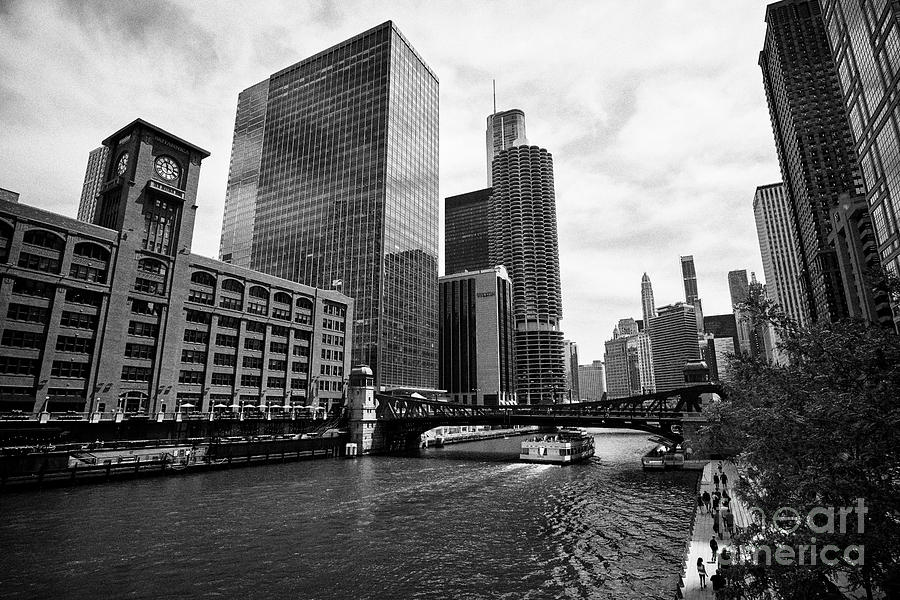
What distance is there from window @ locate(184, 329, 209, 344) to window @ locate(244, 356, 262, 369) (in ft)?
32.5

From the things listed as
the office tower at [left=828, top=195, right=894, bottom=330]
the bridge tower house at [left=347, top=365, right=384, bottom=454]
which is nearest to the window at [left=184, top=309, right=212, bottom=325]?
the bridge tower house at [left=347, top=365, right=384, bottom=454]

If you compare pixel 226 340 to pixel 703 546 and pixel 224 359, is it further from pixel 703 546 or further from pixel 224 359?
pixel 703 546

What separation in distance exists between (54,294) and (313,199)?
114698 millimetres

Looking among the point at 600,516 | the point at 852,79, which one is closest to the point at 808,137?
the point at 852,79

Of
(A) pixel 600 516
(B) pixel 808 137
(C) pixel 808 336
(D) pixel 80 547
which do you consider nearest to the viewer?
(C) pixel 808 336

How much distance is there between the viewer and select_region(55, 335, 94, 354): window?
75438 millimetres

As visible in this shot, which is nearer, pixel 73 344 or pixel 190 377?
pixel 73 344

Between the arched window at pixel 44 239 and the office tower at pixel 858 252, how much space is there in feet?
577

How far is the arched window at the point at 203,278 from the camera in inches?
3844

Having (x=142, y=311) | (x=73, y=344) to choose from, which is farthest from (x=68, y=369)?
(x=142, y=311)

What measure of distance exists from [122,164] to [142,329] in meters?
33.0

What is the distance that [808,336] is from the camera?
62.8 feet

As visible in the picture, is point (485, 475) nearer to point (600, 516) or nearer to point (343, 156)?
point (600, 516)

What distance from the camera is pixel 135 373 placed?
84438mm
